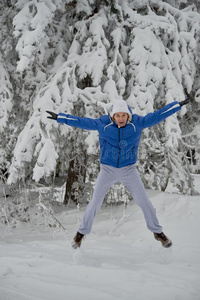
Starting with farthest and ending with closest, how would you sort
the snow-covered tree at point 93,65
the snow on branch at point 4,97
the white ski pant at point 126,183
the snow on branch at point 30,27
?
the snow on branch at point 4,97 < the snow-covered tree at point 93,65 < the snow on branch at point 30,27 < the white ski pant at point 126,183

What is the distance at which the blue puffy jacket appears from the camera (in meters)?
3.78

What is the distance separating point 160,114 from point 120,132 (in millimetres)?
564

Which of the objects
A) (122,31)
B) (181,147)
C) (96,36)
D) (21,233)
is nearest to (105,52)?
(96,36)

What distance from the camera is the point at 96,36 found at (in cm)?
564

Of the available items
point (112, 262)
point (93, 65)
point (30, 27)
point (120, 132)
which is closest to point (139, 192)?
point (120, 132)

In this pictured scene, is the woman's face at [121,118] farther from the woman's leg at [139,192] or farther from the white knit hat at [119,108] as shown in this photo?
the woman's leg at [139,192]

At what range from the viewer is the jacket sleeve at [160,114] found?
12.3 ft

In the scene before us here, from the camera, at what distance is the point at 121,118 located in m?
3.74

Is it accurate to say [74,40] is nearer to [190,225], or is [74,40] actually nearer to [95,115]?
[95,115]

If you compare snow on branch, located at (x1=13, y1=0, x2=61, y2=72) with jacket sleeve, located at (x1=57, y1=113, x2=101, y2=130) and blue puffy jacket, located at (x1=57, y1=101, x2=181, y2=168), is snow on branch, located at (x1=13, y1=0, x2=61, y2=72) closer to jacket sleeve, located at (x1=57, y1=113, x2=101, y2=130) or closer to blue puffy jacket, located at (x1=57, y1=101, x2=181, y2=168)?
jacket sleeve, located at (x1=57, y1=113, x2=101, y2=130)

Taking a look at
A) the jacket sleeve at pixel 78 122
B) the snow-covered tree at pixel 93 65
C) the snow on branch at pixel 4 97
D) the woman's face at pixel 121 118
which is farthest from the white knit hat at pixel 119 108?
the snow on branch at pixel 4 97

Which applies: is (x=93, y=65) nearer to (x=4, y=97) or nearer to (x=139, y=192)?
(x=4, y=97)

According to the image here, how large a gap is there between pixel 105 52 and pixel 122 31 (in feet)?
2.44

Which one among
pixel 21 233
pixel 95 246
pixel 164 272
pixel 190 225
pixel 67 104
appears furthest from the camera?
pixel 21 233
